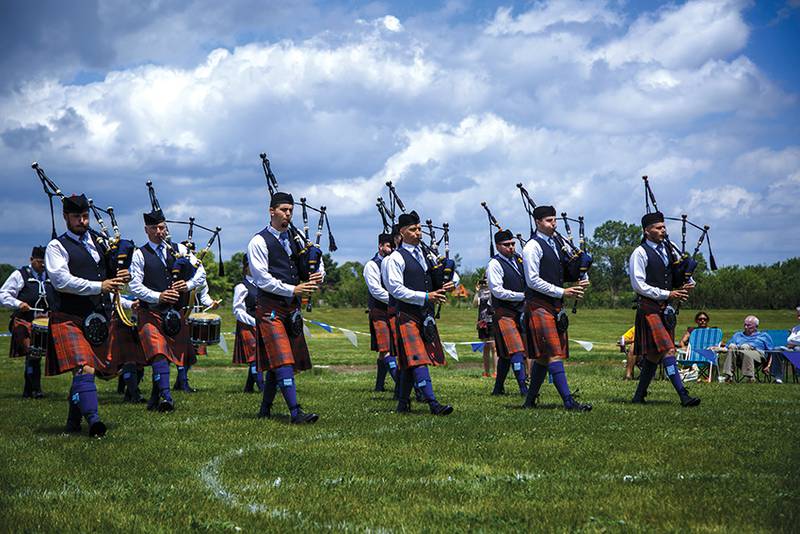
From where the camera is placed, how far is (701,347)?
1447 cm

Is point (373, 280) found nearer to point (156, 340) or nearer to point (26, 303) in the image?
point (156, 340)

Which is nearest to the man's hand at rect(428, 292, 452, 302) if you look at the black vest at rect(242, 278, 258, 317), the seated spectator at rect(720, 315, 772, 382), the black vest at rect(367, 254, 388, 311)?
the black vest at rect(367, 254, 388, 311)

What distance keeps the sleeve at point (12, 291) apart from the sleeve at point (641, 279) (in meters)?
7.64

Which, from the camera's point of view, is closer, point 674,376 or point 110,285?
point 110,285

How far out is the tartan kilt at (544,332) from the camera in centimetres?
866

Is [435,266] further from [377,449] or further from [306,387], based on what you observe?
[306,387]

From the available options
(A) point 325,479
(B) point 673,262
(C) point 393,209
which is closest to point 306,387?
(C) point 393,209

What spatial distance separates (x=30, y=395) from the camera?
36.5ft

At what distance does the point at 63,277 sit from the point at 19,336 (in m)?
5.15

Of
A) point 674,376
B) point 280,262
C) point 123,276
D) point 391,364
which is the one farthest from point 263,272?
point 674,376

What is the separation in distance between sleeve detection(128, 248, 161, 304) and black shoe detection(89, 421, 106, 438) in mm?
2313

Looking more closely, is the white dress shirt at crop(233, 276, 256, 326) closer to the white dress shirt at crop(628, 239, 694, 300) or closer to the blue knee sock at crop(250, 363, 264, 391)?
the blue knee sock at crop(250, 363, 264, 391)

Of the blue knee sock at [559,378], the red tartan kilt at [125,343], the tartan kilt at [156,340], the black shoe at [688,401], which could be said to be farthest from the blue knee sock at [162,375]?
the black shoe at [688,401]

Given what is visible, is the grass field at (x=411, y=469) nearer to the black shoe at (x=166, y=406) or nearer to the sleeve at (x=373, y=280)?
the black shoe at (x=166, y=406)
